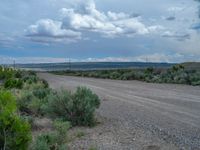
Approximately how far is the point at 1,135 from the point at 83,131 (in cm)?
534

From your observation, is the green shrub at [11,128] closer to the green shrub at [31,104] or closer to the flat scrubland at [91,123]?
the flat scrubland at [91,123]

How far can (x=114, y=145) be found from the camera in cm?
1128

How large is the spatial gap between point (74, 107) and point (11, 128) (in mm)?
6884

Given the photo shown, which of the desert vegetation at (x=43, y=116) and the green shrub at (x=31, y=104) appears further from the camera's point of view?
the green shrub at (x=31, y=104)

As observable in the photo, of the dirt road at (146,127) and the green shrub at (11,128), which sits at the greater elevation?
the green shrub at (11,128)

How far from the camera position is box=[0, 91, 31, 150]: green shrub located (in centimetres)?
794

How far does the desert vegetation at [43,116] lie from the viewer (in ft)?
26.3

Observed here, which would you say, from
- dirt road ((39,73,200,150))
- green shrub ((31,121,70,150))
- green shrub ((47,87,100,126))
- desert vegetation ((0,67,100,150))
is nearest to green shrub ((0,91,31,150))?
desert vegetation ((0,67,100,150))

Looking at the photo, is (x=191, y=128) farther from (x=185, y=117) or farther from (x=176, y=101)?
(x=176, y=101)

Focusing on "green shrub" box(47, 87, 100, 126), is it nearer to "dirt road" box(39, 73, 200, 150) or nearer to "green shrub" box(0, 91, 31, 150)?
"dirt road" box(39, 73, 200, 150)

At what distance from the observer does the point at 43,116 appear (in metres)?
16.2

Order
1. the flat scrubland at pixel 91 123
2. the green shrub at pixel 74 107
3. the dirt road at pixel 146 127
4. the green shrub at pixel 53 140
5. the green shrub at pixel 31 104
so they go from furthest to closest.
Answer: the green shrub at pixel 31 104, the green shrub at pixel 74 107, the dirt road at pixel 146 127, the green shrub at pixel 53 140, the flat scrubland at pixel 91 123

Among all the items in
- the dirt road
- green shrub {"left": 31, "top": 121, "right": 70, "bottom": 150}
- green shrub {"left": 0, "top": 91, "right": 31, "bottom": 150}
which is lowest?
the dirt road

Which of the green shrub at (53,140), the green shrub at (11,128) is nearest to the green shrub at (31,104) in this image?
the green shrub at (53,140)
